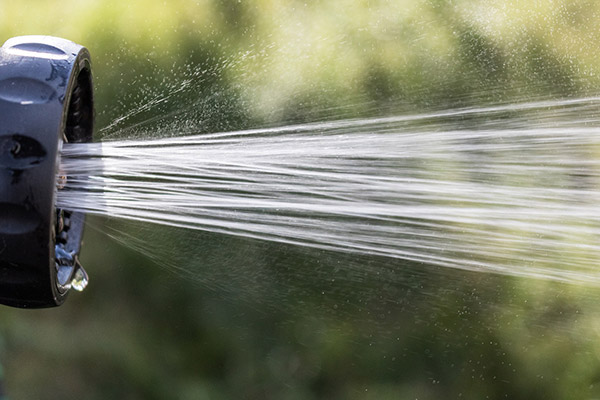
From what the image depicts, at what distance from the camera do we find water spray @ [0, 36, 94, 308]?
716 mm

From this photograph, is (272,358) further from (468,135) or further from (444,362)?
(468,135)

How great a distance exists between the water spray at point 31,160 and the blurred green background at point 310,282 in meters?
1.09

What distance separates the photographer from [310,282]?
75.7 inches

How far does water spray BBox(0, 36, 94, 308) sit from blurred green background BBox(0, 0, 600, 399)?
109cm

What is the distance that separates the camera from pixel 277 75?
1.86m

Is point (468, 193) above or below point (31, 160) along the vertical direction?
below

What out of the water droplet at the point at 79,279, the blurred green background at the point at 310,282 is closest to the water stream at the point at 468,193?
the blurred green background at the point at 310,282

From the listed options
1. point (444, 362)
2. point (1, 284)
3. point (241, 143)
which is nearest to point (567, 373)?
point (444, 362)

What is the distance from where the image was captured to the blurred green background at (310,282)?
6.26 ft

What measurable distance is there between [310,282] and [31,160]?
1268mm

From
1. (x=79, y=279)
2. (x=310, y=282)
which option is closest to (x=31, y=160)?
(x=79, y=279)

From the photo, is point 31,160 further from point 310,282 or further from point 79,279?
point 310,282

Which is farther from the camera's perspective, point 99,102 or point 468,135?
point 99,102

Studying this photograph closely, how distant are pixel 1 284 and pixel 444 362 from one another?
1.42 m
